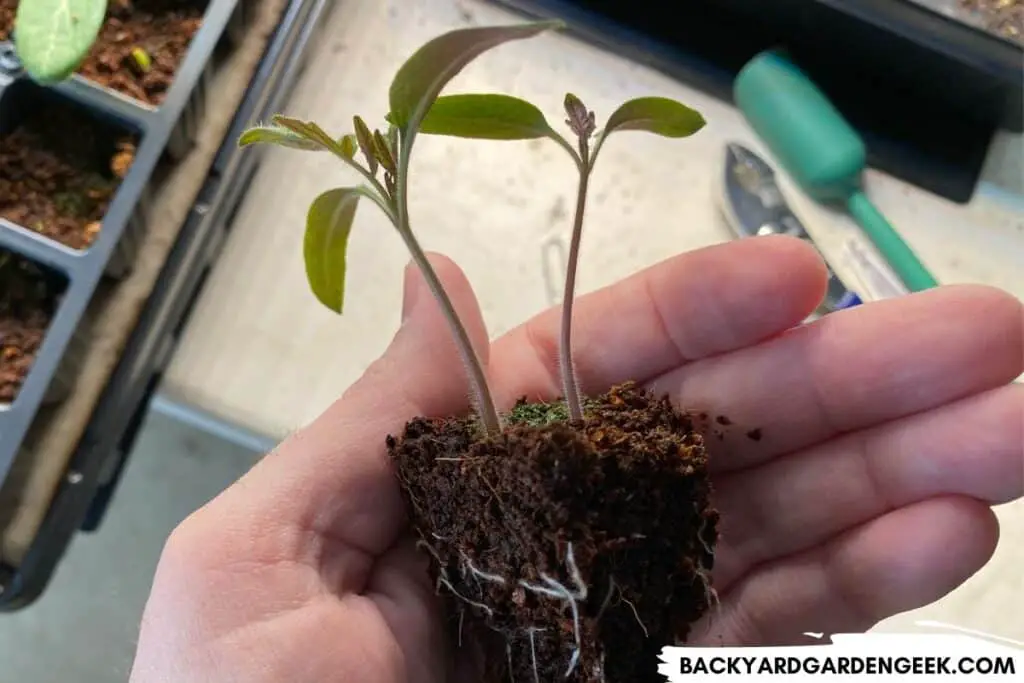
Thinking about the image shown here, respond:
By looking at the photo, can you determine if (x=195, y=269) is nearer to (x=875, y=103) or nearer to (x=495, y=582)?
(x=495, y=582)

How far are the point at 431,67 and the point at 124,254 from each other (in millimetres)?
637

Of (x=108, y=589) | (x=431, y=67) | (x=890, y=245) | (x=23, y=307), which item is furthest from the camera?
(x=108, y=589)

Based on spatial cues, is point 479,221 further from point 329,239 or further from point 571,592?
point 571,592

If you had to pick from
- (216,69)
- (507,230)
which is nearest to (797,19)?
(507,230)

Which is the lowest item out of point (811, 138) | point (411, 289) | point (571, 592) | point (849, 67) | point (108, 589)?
point (108, 589)

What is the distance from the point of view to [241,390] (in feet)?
3.81

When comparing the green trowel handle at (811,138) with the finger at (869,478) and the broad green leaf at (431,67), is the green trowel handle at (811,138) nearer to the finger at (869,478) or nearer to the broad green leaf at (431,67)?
the finger at (869,478)

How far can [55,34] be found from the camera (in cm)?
92

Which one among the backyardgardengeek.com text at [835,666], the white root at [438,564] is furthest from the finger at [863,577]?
the white root at [438,564]

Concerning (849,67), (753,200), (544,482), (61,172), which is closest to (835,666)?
(544,482)

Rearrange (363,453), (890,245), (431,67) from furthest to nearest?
(890,245) < (363,453) < (431,67)

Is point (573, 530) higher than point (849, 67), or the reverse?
point (849, 67)

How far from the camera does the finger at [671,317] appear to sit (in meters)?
0.83

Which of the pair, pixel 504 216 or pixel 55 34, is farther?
pixel 504 216
